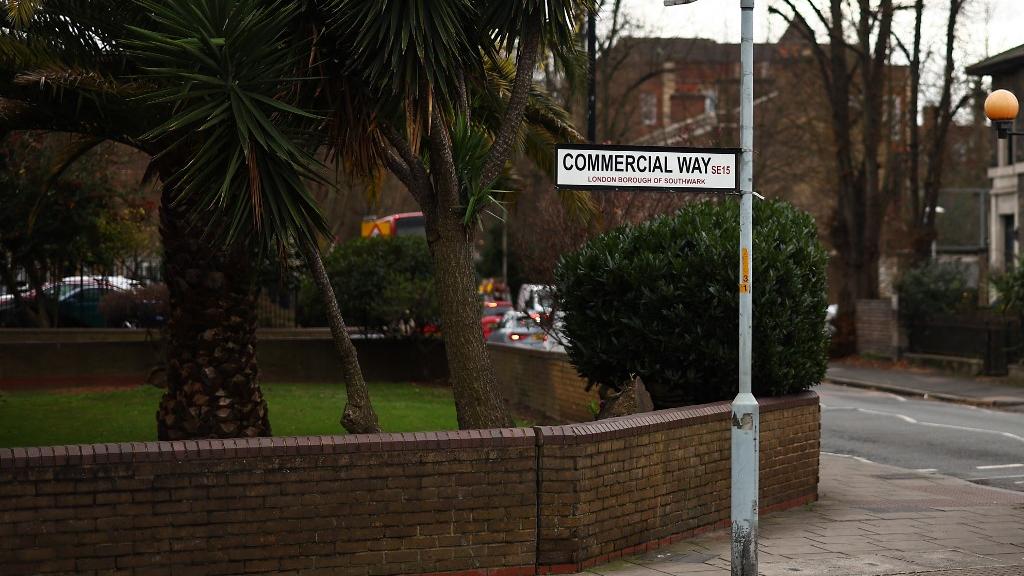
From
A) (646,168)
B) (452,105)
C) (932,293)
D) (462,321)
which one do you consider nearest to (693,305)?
(462,321)

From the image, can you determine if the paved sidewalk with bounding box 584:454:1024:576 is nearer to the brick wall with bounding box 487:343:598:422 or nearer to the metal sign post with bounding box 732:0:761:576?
the metal sign post with bounding box 732:0:761:576

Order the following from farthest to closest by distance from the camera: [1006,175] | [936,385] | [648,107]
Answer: [648,107] < [1006,175] < [936,385]

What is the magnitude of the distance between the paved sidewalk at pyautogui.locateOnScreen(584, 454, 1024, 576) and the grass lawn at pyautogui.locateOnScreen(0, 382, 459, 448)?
16.3 ft

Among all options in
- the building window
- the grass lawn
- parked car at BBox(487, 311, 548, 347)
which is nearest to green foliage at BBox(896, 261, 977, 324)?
parked car at BBox(487, 311, 548, 347)

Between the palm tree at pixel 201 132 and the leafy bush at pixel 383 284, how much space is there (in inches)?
341

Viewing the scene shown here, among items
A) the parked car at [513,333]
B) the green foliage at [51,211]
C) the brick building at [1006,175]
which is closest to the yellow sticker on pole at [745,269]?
the green foliage at [51,211]

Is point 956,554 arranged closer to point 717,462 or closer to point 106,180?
point 717,462

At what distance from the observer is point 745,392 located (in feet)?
26.2

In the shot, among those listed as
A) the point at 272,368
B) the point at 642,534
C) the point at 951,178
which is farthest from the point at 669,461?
the point at 951,178

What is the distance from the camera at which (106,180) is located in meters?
22.5

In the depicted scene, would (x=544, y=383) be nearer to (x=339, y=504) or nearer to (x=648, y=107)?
(x=339, y=504)

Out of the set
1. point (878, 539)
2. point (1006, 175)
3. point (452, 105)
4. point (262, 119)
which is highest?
point (1006, 175)

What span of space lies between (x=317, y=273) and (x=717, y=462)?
3.87 metres

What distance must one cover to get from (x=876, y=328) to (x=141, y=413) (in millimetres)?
24162
